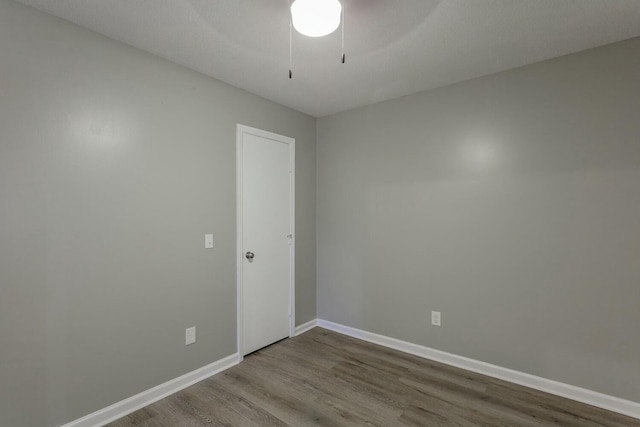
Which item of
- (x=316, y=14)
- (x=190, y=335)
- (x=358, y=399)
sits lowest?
(x=358, y=399)

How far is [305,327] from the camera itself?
11.4 feet

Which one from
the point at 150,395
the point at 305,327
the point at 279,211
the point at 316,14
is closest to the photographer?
the point at 316,14

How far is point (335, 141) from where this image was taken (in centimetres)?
348

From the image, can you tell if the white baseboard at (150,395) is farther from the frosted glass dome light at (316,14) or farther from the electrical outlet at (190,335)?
the frosted glass dome light at (316,14)

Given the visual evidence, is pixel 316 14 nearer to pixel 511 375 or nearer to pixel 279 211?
pixel 279 211

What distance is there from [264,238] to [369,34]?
2.01m

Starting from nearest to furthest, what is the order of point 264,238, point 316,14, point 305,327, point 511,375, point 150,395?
point 316,14
point 150,395
point 511,375
point 264,238
point 305,327

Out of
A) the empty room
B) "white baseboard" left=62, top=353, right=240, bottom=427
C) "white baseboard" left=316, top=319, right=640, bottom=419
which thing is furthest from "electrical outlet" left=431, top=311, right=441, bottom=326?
"white baseboard" left=62, top=353, right=240, bottom=427

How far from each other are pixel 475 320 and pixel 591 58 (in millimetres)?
2184

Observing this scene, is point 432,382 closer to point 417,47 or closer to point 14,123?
point 417,47

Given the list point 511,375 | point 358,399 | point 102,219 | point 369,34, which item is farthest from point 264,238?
point 511,375

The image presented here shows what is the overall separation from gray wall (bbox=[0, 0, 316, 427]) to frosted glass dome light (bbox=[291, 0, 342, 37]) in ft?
4.31

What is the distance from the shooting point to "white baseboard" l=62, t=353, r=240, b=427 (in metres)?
1.87

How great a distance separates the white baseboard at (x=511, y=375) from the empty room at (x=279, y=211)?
1 cm
